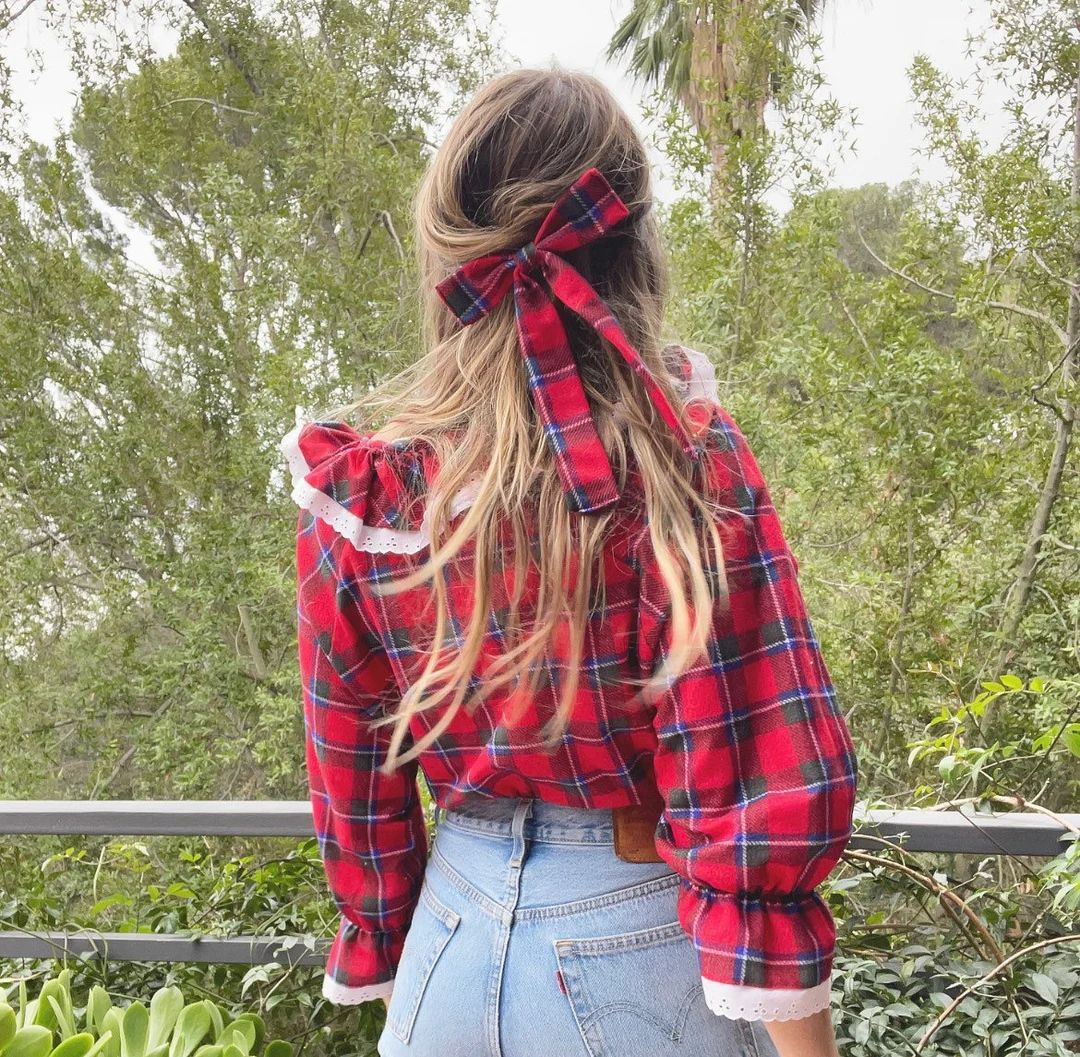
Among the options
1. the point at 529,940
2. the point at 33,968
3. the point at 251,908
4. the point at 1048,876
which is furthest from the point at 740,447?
the point at 33,968

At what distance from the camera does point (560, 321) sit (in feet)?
3.01

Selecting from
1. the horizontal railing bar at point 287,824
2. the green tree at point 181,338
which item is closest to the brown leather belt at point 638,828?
the horizontal railing bar at point 287,824

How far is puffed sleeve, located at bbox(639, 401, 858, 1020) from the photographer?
84 cm

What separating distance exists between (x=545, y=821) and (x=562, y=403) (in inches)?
14.1

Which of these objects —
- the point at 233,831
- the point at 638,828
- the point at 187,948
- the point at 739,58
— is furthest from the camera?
the point at 739,58

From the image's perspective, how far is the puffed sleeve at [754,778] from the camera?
0.84 meters

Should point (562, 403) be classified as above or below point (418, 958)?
above

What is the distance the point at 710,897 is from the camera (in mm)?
867

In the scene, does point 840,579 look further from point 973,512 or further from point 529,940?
point 529,940

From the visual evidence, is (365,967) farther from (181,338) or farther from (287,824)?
(181,338)

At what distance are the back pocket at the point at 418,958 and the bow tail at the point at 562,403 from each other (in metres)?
0.40

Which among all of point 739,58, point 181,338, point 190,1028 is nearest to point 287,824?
point 190,1028

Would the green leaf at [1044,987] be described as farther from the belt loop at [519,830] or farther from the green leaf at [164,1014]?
the green leaf at [164,1014]

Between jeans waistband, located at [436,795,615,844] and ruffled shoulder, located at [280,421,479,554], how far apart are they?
0.25 meters
